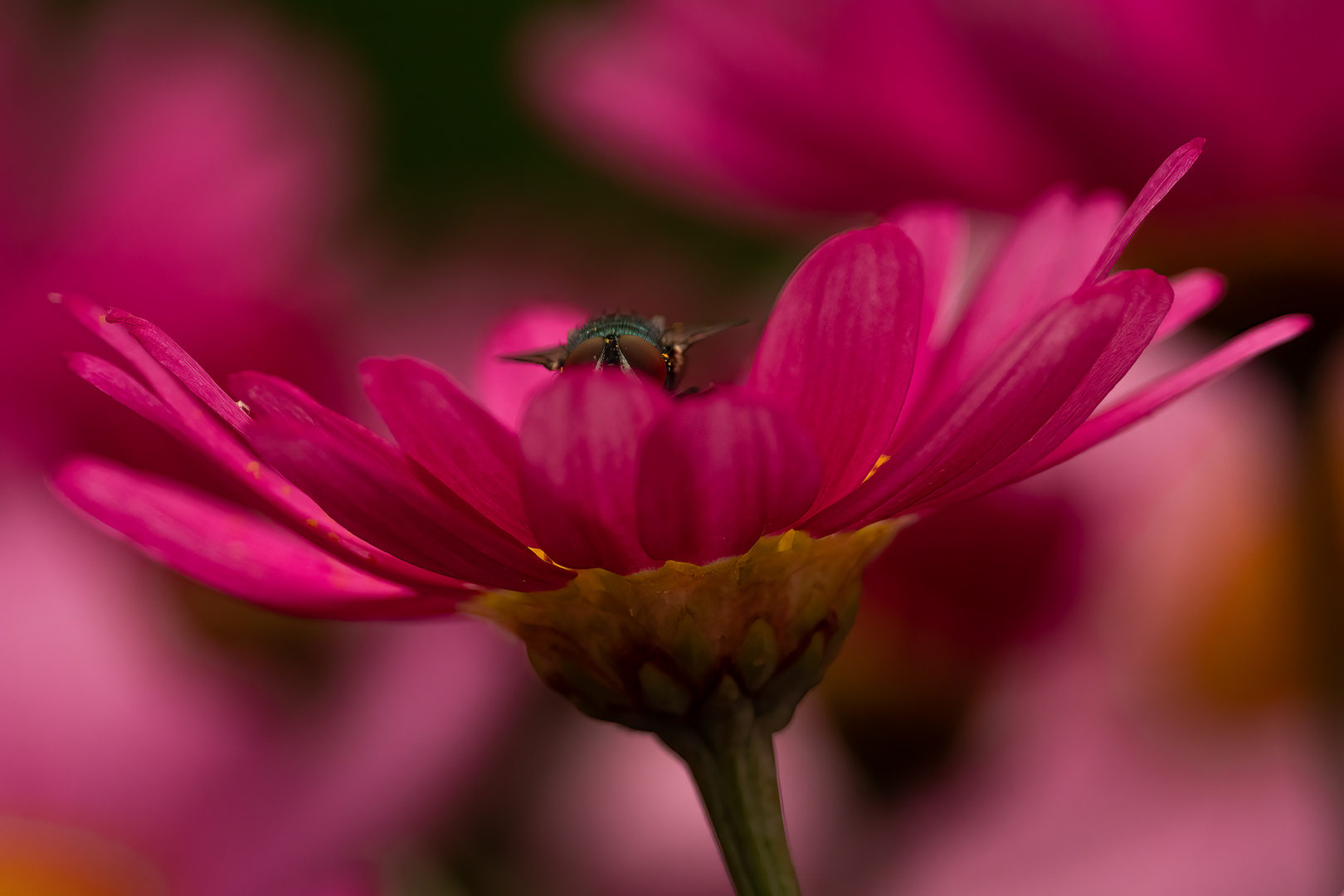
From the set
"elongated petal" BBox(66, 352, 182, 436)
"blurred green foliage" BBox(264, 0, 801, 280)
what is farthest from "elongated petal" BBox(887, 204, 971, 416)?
"blurred green foliage" BBox(264, 0, 801, 280)

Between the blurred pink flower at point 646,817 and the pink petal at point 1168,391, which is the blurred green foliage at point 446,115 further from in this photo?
the pink petal at point 1168,391

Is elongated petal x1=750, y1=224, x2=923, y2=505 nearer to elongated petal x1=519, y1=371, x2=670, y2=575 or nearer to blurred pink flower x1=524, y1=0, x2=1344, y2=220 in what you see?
elongated petal x1=519, y1=371, x2=670, y2=575

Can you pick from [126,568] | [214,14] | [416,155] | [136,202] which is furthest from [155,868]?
[416,155]

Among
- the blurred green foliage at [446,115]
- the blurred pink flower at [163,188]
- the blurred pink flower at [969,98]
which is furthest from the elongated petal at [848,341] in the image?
the blurred green foliage at [446,115]

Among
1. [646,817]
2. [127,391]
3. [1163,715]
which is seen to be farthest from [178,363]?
[1163,715]

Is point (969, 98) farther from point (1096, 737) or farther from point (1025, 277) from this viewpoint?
point (1096, 737)
